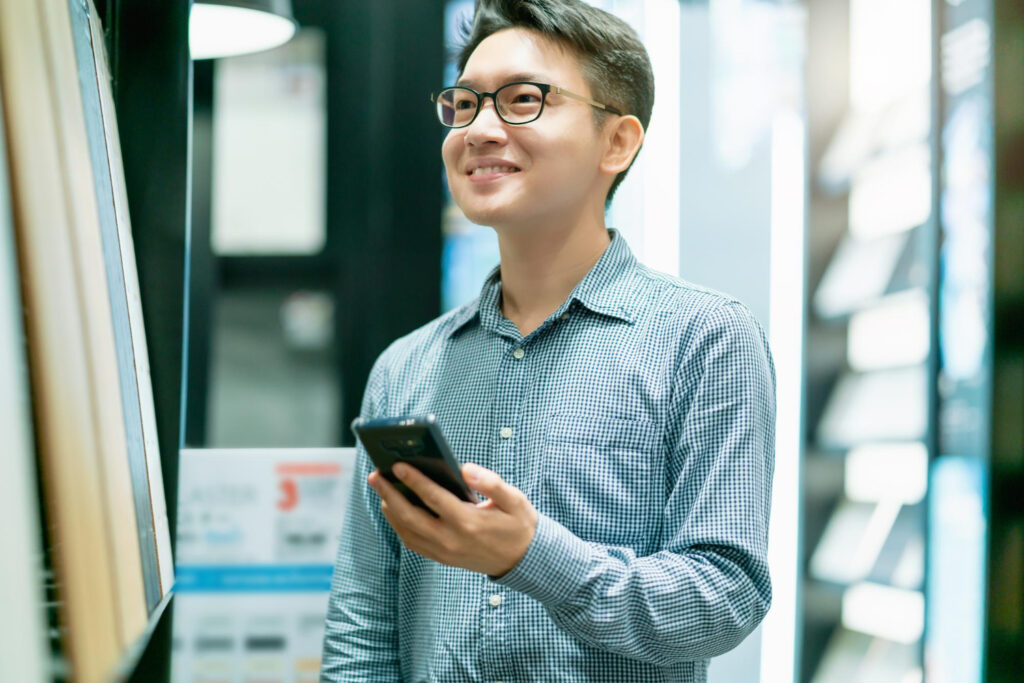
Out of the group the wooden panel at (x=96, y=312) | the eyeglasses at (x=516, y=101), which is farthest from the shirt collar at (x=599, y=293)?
the wooden panel at (x=96, y=312)

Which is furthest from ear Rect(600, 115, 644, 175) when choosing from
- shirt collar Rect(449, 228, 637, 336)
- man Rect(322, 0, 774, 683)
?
shirt collar Rect(449, 228, 637, 336)

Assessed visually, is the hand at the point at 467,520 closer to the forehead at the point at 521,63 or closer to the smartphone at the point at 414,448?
the smartphone at the point at 414,448

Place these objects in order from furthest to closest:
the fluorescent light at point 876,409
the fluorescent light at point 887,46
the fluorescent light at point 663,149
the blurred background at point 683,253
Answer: the fluorescent light at point 876,409
the fluorescent light at point 887,46
the fluorescent light at point 663,149
the blurred background at point 683,253

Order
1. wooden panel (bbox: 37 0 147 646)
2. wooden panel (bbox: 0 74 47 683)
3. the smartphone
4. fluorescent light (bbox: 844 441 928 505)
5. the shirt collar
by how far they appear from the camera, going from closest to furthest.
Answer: wooden panel (bbox: 0 74 47 683)
wooden panel (bbox: 37 0 147 646)
the smartphone
the shirt collar
fluorescent light (bbox: 844 441 928 505)

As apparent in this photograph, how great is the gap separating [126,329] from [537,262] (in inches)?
22.4

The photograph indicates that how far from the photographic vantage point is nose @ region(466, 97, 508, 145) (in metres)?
1.31

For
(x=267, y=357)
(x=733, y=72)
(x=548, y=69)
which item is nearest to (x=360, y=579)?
(x=548, y=69)

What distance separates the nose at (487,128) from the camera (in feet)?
4.31

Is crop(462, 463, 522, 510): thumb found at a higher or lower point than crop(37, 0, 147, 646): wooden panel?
lower

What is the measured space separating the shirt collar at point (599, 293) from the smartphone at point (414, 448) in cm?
42

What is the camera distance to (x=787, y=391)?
6.33 feet

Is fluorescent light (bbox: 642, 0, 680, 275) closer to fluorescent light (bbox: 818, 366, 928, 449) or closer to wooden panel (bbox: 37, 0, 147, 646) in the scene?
wooden panel (bbox: 37, 0, 147, 646)

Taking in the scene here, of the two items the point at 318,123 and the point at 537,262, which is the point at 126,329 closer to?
the point at 537,262

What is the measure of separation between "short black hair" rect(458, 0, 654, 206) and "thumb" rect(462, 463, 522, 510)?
61 cm
